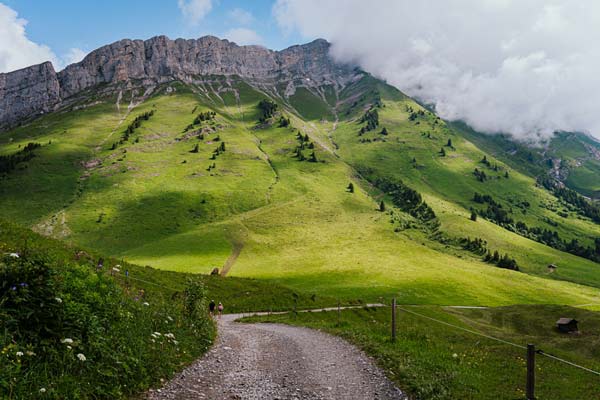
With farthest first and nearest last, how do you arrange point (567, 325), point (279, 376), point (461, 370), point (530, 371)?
point (567, 325)
point (461, 370)
point (279, 376)
point (530, 371)

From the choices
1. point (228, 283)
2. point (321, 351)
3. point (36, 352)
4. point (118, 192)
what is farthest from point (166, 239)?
point (36, 352)

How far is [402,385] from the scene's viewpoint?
16.2m

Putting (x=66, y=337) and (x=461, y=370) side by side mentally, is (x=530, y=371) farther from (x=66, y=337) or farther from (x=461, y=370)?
(x=66, y=337)

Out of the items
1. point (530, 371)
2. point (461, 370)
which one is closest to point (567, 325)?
point (461, 370)

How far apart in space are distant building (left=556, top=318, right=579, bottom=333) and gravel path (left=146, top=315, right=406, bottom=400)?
8155cm

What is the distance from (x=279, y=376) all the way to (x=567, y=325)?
90.7 m

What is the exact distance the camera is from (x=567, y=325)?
8294 cm

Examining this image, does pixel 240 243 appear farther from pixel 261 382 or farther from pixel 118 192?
pixel 261 382

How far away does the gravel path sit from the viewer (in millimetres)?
14078

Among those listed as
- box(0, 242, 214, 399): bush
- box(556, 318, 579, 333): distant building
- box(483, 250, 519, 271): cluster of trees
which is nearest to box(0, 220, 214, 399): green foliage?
box(0, 242, 214, 399): bush

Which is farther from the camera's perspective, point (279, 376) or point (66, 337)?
point (279, 376)

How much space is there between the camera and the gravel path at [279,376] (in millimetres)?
14078

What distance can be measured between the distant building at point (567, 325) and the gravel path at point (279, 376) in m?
81.5

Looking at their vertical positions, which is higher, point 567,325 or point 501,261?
point 501,261
